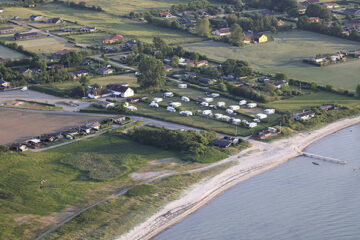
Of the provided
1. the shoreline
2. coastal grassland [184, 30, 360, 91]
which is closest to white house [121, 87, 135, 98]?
the shoreline

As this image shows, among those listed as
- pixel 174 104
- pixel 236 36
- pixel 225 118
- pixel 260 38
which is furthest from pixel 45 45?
pixel 225 118

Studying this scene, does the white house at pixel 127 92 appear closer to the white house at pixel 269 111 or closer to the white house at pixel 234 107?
the white house at pixel 234 107

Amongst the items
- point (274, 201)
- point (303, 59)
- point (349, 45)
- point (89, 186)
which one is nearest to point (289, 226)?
point (274, 201)

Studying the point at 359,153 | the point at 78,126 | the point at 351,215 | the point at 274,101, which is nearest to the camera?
the point at 351,215

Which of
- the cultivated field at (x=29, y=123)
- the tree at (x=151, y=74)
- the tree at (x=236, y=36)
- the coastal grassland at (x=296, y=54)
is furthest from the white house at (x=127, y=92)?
the tree at (x=236, y=36)

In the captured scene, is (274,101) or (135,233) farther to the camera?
(274,101)

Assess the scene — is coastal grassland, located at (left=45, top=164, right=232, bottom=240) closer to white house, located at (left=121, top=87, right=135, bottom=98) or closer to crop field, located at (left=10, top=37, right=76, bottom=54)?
white house, located at (left=121, top=87, right=135, bottom=98)

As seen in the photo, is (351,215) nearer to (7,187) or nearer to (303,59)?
(7,187)

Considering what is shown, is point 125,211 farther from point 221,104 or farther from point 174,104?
point 221,104
